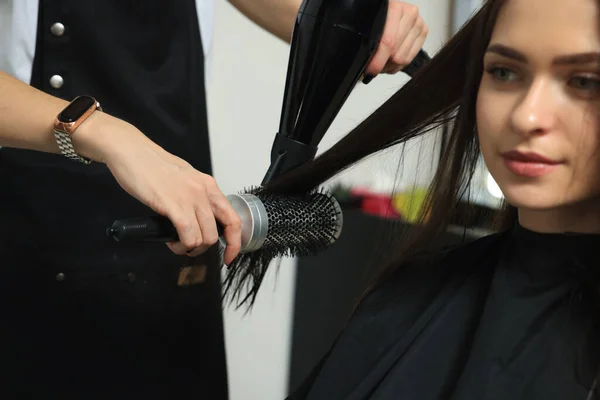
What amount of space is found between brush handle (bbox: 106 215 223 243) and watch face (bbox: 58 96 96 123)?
130 mm

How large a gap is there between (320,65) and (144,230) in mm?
294

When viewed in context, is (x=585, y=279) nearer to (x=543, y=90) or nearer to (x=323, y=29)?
(x=543, y=90)

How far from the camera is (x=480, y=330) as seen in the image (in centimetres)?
69

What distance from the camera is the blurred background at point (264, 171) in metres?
1.49

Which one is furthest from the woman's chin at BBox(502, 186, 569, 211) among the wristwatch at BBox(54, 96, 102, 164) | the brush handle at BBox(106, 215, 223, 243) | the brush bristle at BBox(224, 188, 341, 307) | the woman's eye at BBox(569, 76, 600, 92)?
the wristwatch at BBox(54, 96, 102, 164)

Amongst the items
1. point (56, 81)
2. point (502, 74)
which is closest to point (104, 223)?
point (56, 81)

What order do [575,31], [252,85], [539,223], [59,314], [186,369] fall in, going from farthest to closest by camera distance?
1. [252,85]
2. [186,369]
3. [59,314]
4. [539,223]
5. [575,31]

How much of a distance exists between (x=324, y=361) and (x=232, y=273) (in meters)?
0.18

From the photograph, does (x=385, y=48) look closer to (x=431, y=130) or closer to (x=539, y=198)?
(x=431, y=130)

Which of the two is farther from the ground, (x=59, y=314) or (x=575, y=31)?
(x=575, y=31)

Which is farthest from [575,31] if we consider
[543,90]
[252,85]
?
[252,85]

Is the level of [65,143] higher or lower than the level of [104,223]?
higher

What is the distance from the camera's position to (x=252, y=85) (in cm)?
154

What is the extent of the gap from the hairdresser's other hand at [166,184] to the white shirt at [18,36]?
0.23 metres
